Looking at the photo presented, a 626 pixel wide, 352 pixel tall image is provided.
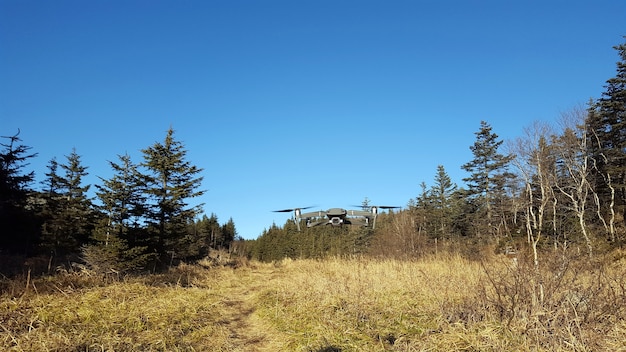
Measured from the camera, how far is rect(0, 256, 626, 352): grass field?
433cm

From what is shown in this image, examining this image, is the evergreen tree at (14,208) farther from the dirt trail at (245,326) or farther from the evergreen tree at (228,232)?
the evergreen tree at (228,232)

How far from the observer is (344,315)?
6.38 meters

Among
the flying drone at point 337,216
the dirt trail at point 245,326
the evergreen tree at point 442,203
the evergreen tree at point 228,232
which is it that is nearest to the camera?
the dirt trail at point 245,326

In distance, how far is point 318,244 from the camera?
69.6 m

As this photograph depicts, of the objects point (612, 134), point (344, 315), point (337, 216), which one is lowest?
point (344, 315)

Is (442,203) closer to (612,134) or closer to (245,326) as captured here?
(612,134)

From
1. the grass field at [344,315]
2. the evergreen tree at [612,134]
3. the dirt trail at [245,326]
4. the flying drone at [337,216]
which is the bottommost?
the dirt trail at [245,326]

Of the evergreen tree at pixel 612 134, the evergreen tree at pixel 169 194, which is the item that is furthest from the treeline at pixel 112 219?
the evergreen tree at pixel 612 134

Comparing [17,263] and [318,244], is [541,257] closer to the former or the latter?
[17,263]

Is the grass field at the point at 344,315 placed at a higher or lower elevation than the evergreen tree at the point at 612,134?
lower

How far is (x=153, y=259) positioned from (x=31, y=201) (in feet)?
48.3

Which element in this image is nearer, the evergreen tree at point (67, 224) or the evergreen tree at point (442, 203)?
the evergreen tree at point (67, 224)

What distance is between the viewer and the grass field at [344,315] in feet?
14.2

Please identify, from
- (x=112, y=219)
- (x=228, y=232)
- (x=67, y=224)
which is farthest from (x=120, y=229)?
(x=228, y=232)
